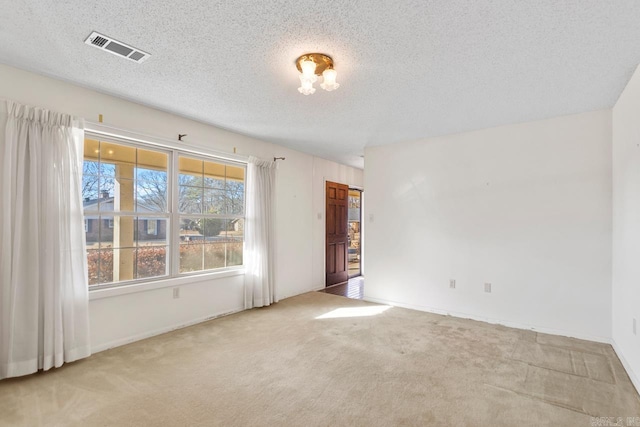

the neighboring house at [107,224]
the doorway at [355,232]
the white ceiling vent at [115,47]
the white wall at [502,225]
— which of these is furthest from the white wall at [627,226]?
the doorway at [355,232]

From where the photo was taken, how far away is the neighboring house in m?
3.04

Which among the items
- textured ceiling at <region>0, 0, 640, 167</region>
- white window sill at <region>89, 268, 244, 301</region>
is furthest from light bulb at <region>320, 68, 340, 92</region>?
white window sill at <region>89, 268, 244, 301</region>

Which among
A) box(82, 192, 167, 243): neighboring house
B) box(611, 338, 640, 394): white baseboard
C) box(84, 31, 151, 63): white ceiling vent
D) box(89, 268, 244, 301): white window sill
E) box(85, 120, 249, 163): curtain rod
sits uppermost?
box(84, 31, 151, 63): white ceiling vent

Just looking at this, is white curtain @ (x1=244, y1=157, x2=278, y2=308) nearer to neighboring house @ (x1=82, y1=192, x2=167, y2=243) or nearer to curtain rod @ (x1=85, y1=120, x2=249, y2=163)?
curtain rod @ (x1=85, y1=120, x2=249, y2=163)

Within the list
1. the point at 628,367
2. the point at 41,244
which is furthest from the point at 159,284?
the point at 628,367

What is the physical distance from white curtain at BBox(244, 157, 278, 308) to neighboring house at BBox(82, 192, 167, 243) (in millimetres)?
1214

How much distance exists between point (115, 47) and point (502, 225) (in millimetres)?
4298

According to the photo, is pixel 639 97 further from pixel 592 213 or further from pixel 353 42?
pixel 353 42

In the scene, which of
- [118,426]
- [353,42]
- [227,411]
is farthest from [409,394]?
[353,42]

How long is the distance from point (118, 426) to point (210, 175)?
9.60 ft

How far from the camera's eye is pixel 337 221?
252 inches

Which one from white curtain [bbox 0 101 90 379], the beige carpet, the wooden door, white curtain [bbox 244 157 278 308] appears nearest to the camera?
the beige carpet

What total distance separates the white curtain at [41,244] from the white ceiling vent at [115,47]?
93 centimetres

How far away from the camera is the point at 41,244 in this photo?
8.55ft
